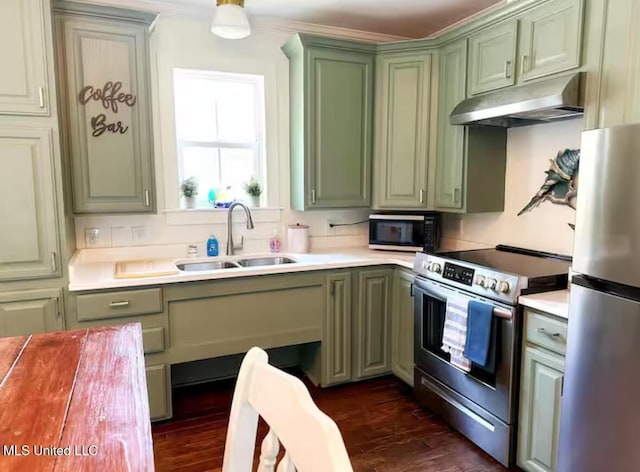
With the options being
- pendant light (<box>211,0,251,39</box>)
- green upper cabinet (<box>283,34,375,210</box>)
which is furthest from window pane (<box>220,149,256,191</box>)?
pendant light (<box>211,0,251,39</box>)

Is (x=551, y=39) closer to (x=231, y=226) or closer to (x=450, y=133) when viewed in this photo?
(x=450, y=133)

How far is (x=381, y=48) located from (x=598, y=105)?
151cm

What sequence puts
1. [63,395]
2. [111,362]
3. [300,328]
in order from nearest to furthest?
[63,395] → [111,362] → [300,328]

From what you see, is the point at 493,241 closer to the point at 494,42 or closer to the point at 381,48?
the point at 494,42

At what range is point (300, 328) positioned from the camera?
112 inches

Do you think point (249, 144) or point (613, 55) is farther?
point (249, 144)

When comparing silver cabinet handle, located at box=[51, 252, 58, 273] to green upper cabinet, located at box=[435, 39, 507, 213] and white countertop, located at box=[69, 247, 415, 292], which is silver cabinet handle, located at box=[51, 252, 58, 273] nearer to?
white countertop, located at box=[69, 247, 415, 292]

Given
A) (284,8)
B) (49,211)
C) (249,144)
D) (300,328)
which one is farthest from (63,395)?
(284,8)

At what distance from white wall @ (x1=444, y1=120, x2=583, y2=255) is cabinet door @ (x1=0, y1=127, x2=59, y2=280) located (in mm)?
2610

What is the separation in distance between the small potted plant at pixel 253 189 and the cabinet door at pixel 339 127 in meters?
0.39

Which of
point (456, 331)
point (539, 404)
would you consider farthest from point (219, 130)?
point (539, 404)

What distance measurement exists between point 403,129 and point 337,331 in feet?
4.62

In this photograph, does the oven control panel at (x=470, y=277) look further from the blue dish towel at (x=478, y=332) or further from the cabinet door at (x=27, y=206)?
the cabinet door at (x=27, y=206)

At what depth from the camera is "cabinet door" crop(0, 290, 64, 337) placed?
223 cm
